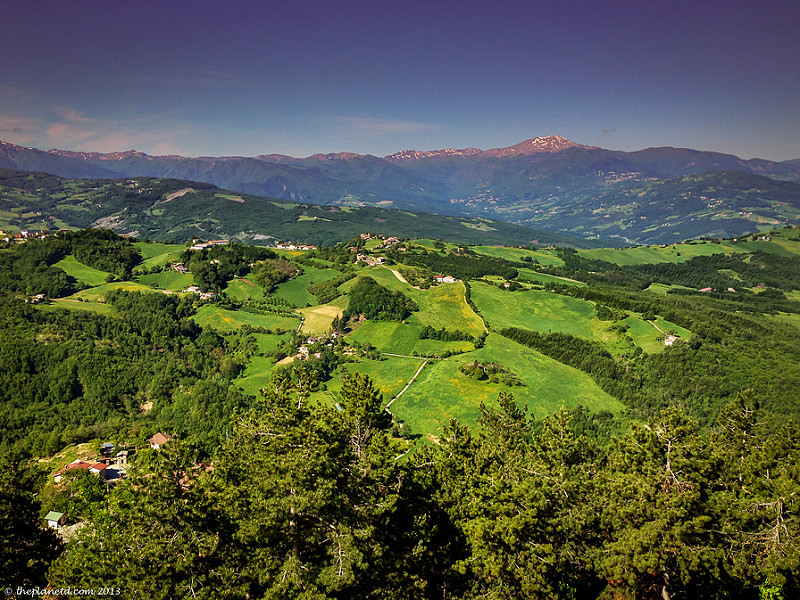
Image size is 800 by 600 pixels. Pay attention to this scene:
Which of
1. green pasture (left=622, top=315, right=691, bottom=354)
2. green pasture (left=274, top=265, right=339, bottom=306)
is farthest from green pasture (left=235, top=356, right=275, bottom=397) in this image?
green pasture (left=622, top=315, right=691, bottom=354)

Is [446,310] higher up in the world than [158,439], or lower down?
higher up

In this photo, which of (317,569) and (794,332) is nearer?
(317,569)

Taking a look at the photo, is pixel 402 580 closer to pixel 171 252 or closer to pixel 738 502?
pixel 738 502

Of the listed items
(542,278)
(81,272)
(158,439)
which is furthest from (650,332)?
(81,272)

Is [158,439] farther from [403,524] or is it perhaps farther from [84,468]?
[403,524]

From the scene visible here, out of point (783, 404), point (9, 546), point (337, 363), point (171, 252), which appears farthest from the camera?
point (171, 252)

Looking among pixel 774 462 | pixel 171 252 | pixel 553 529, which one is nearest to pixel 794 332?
pixel 774 462

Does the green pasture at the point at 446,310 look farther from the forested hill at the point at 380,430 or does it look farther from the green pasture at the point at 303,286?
the green pasture at the point at 303,286
